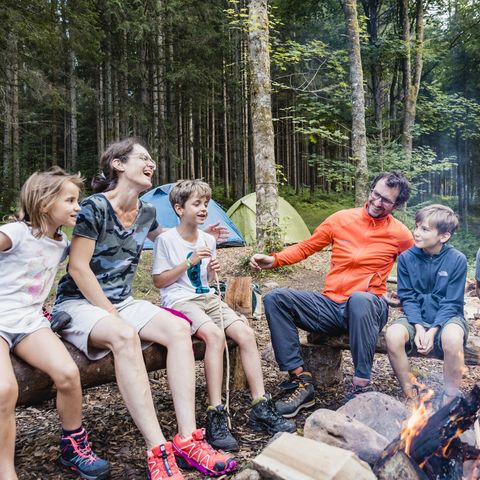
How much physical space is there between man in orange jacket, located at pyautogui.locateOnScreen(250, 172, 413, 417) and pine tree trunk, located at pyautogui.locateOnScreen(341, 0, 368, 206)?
21.8ft

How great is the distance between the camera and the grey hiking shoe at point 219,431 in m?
2.53

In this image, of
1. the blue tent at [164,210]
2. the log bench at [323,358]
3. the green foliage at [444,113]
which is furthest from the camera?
the green foliage at [444,113]

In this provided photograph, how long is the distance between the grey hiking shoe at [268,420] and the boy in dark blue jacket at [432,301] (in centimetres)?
85

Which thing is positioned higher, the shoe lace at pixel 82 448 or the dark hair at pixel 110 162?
the dark hair at pixel 110 162

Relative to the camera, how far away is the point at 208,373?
109 inches

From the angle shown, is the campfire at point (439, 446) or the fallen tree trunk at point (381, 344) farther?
the fallen tree trunk at point (381, 344)

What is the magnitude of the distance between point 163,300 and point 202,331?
0.46 meters

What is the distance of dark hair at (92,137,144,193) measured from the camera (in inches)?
112

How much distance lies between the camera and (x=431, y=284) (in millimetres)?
3186

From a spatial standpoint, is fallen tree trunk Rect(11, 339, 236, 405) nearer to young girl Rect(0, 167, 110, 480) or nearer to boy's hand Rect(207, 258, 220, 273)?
young girl Rect(0, 167, 110, 480)

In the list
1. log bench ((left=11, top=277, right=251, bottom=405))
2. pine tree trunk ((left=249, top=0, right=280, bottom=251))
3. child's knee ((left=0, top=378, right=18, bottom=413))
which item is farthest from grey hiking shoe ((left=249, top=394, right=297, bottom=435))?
pine tree trunk ((left=249, top=0, right=280, bottom=251))

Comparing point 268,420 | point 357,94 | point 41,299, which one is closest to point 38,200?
point 41,299

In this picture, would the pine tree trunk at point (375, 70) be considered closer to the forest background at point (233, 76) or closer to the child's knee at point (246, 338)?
the forest background at point (233, 76)

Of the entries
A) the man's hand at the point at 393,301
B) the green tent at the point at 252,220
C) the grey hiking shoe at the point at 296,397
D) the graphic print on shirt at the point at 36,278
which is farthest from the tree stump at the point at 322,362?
the green tent at the point at 252,220
